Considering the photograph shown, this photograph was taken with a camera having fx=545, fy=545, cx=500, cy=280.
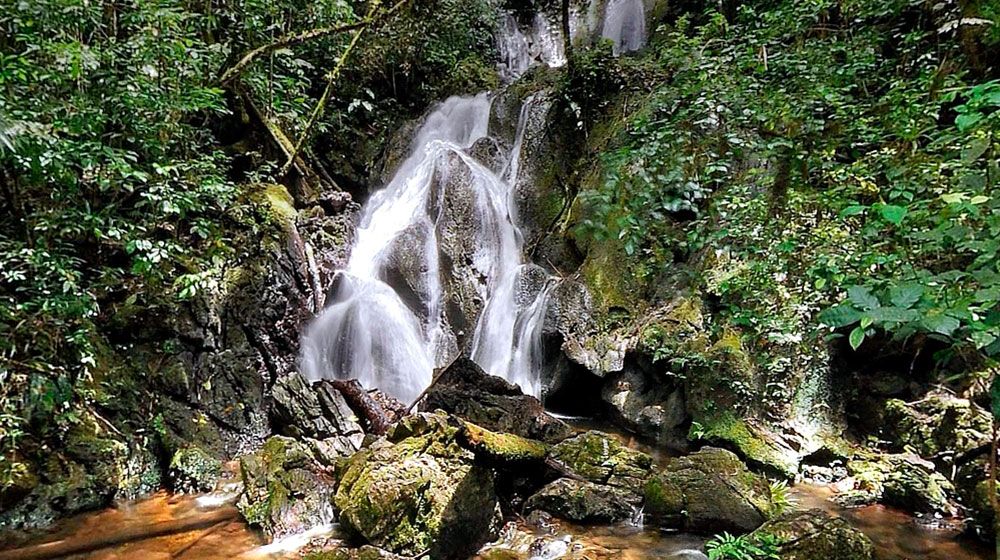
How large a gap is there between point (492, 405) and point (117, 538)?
11.7 ft

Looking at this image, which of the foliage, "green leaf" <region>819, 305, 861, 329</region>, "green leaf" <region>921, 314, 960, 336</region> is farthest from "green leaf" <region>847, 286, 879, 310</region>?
the foliage

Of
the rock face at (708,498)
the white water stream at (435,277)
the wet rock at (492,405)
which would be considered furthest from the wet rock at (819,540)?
the white water stream at (435,277)

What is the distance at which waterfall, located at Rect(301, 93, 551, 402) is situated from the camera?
8.08 meters

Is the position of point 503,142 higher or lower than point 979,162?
higher

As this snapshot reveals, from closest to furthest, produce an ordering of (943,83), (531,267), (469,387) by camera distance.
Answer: (943,83) → (469,387) → (531,267)

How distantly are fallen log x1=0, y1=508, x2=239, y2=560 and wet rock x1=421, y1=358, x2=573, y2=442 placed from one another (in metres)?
2.35

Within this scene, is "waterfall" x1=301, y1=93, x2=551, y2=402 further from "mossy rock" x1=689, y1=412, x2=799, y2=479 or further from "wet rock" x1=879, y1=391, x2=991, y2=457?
"wet rock" x1=879, y1=391, x2=991, y2=457

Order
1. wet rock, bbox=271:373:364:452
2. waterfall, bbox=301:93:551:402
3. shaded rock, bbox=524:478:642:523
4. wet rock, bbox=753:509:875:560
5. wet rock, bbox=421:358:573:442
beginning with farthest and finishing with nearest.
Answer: waterfall, bbox=301:93:551:402
wet rock, bbox=271:373:364:452
wet rock, bbox=421:358:573:442
shaded rock, bbox=524:478:642:523
wet rock, bbox=753:509:875:560

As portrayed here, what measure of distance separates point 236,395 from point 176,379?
0.67 meters

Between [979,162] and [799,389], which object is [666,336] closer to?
[799,389]

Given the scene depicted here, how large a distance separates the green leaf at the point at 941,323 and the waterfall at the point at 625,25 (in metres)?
13.4

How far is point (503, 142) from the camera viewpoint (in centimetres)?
1177

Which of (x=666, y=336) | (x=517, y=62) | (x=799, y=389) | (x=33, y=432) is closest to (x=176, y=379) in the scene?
(x=33, y=432)

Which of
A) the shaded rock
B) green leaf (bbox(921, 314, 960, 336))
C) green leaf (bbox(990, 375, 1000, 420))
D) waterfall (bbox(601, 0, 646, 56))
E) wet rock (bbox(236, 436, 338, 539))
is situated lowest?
the shaded rock
